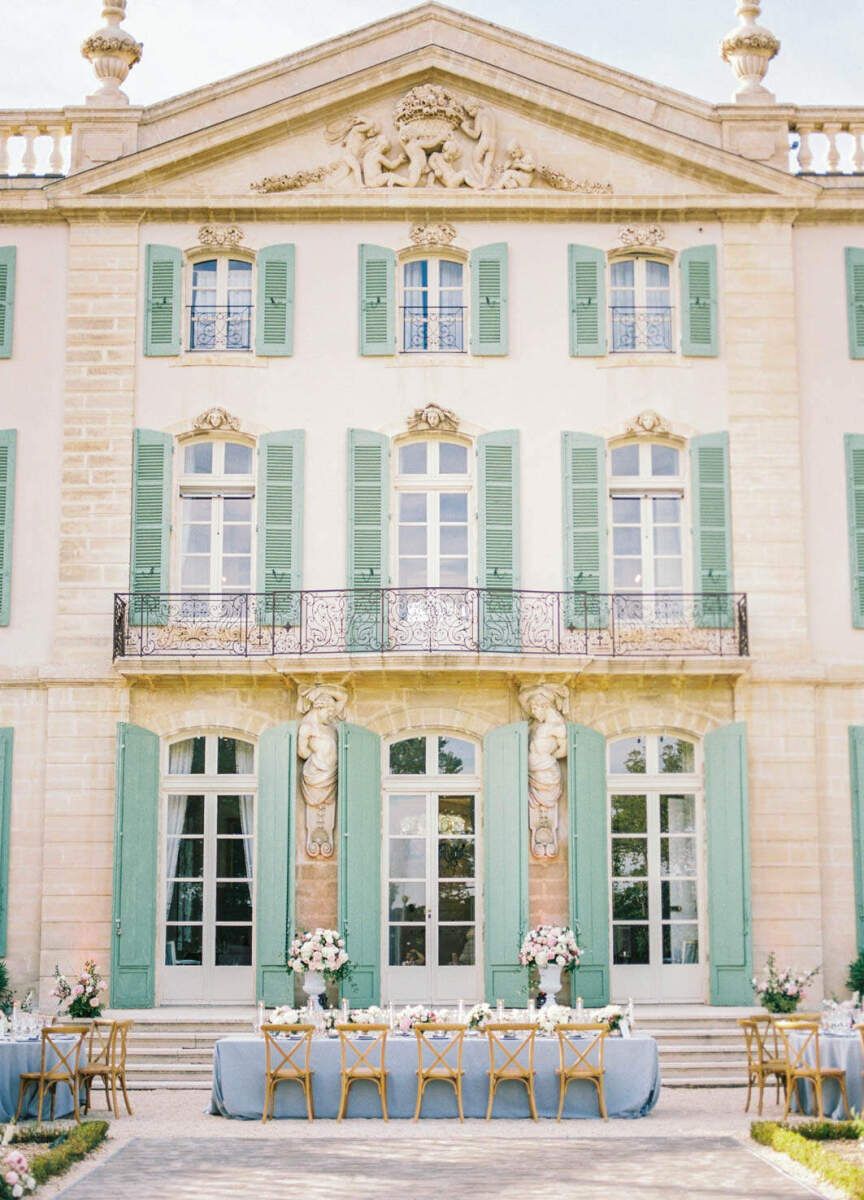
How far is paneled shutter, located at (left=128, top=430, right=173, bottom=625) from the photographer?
15914 mm

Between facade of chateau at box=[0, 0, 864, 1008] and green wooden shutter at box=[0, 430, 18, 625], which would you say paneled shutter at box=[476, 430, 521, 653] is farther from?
green wooden shutter at box=[0, 430, 18, 625]

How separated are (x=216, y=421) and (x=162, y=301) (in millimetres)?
1322

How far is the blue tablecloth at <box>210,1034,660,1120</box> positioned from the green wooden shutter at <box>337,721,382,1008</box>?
319 centimetres

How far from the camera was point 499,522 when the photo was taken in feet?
52.9

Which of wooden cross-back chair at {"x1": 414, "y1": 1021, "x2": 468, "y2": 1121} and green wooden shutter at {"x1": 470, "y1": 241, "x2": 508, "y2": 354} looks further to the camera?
green wooden shutter at {"x1": 470, "y1": 241, "x2": 508, "y2": 354}

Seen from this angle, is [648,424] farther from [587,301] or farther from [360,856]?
[360,856]

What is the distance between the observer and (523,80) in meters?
16.5

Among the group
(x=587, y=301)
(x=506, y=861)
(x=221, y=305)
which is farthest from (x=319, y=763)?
Result: (x=587, y=301)

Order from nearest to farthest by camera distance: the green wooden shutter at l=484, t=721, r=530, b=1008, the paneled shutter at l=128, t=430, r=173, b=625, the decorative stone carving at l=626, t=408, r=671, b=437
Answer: the green wooden shutter at l=484, t=721, r=530, b=1008
the paneled shutter at l=128, t=430, r=173, b=625
the decorative stone carving at l=626, t=408, r=671, b=437

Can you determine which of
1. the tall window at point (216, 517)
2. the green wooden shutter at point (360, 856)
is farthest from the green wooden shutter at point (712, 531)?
the tall window at point (216, 517)

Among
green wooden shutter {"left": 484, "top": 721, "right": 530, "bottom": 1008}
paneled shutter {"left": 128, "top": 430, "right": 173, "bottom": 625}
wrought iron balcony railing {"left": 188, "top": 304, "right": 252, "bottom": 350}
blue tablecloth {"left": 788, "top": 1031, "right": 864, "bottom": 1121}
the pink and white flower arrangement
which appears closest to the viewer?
blue tablecloth {"left": 788, "top": 1031, "right": 864, "bottom": 1121}

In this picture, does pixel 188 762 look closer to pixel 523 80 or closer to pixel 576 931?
pixel 576 931

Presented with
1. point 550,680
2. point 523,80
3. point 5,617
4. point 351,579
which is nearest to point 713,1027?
point 550,680

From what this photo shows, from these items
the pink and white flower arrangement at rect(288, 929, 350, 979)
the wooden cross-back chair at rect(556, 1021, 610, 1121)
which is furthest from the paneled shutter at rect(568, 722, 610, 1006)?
the wooden cross-back chair at rect(556, 1021, 610, 1121)
